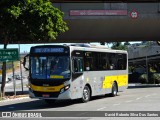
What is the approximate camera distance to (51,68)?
758 inches

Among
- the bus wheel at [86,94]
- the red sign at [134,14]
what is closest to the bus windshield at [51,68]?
the bus wheel at [86,94]

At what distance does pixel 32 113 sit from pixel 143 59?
6287 cm

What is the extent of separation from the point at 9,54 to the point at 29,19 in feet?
11.3

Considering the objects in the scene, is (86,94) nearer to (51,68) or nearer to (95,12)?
(51,68)

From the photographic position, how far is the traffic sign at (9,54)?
2761 cm

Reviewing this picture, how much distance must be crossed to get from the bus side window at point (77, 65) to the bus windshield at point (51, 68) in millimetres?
488

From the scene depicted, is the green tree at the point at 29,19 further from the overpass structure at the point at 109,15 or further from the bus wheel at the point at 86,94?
the bus wheel at the point at 86,94

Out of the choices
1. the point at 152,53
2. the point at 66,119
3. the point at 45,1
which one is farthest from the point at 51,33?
the point at 152,53

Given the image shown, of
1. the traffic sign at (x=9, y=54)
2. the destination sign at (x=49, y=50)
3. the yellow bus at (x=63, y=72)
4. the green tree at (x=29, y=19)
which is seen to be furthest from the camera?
the traffic sign at (x=9, y=54)

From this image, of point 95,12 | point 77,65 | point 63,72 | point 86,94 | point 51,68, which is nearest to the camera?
point 63,72

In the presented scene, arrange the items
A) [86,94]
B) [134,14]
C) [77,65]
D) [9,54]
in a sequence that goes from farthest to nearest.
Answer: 1. [134,14]
2. [9,54]
3. [86,94]
4. [77,65]

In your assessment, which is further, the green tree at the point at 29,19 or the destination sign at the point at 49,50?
the green tree at the point at 29,19

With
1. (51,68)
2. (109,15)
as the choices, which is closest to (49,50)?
(51,68)

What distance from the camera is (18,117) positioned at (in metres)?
15.0
